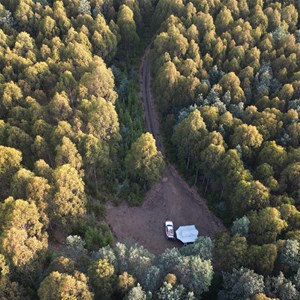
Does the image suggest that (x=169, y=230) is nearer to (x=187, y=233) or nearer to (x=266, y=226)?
(x=187, y=233)

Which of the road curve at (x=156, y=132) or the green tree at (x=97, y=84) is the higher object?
the green tree at (x=97, y=84)

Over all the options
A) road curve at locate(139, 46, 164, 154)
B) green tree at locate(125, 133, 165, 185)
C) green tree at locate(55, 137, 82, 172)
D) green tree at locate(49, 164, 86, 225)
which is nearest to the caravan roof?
green tree at locate(125, 133, 165, 185)

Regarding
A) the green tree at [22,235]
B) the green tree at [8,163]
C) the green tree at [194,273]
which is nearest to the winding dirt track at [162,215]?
the green tree at [194,273]

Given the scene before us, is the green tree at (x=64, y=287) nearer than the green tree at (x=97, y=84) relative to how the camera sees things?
Yes

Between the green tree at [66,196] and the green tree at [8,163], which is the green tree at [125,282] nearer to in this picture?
the green tree at [66,196]

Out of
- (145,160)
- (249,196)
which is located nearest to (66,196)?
(145,160)
